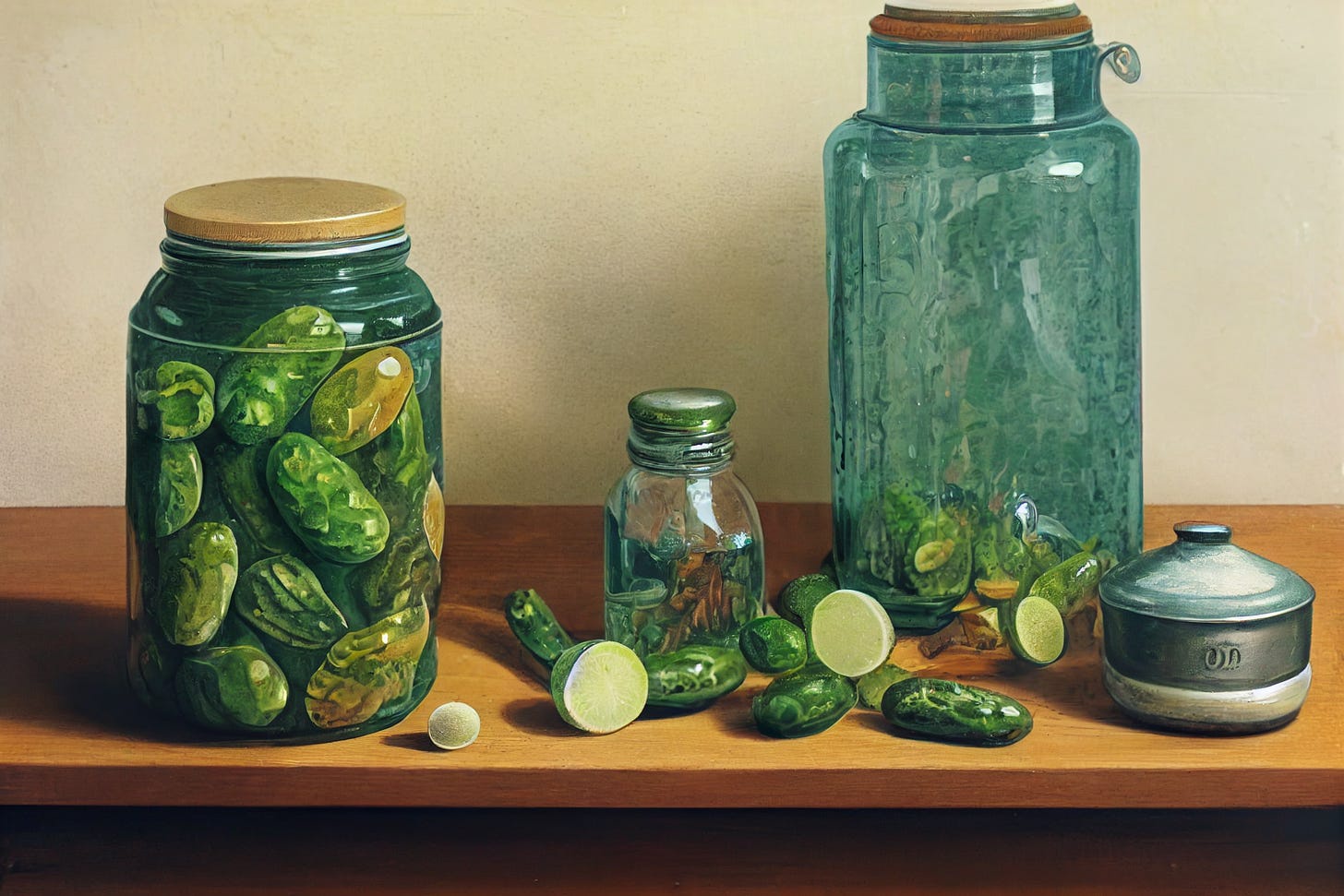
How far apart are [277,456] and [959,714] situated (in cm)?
33

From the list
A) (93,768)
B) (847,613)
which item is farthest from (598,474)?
(93,768)

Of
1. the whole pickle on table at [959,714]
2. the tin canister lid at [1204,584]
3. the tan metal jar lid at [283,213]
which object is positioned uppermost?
the tan metal jar lid at [283,213]

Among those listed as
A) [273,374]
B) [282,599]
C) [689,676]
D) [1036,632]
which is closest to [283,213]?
[273,374]

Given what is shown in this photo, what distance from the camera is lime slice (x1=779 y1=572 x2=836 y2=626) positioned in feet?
2.61

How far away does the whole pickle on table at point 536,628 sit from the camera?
78 centimetres

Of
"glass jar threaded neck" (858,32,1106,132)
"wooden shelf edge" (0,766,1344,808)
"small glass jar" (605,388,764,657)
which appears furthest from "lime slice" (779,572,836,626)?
"glass jar threaded neck" (858,32,1106,132)

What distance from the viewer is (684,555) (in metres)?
0.77

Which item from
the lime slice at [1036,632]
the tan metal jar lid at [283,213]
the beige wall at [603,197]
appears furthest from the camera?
the beige wall at [603,197]

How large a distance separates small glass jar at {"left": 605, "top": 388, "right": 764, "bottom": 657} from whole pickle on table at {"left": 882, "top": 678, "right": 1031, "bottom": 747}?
0.12 metres

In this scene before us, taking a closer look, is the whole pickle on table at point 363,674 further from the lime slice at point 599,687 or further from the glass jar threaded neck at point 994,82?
the glass jar threaded neck at point 994,82

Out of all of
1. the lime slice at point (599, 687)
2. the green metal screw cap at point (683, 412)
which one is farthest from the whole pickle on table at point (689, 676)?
the green metal screw cap at point (683, 412)

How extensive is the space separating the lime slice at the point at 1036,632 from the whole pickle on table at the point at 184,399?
408 millimetres

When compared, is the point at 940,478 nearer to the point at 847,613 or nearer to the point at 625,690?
the point at 847,613

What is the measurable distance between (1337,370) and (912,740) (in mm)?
496
